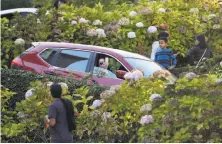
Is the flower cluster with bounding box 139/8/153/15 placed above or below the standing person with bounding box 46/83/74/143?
below

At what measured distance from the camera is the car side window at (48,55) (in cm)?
1173

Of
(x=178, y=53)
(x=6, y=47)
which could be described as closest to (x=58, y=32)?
(x=6, y=47)

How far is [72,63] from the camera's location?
11.6 m

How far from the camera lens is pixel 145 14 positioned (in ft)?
52.1

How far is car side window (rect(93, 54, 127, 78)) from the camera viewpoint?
11195 millimetres

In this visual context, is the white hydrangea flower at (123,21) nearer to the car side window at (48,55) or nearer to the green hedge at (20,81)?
the car side window at (48,55)

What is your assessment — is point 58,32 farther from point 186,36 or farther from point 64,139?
point 64,139

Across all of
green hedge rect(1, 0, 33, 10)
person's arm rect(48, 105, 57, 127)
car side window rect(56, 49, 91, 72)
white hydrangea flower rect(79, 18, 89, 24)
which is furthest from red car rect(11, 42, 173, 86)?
green hedge rect(1, 0, 33, 10)

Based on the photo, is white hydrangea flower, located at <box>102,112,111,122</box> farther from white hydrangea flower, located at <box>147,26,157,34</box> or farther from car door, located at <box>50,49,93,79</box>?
white hydrangea flower, located at <box>147,26,157,34</box>

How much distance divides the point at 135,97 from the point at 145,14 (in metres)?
7.00

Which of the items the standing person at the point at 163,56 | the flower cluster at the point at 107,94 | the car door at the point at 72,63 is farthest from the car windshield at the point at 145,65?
the flower cluster at the point at 107,94

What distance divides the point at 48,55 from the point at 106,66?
3.45 ft

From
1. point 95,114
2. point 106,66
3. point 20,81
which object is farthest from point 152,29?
point 95,114

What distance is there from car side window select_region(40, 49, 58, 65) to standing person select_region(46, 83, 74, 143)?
11.6 ft
